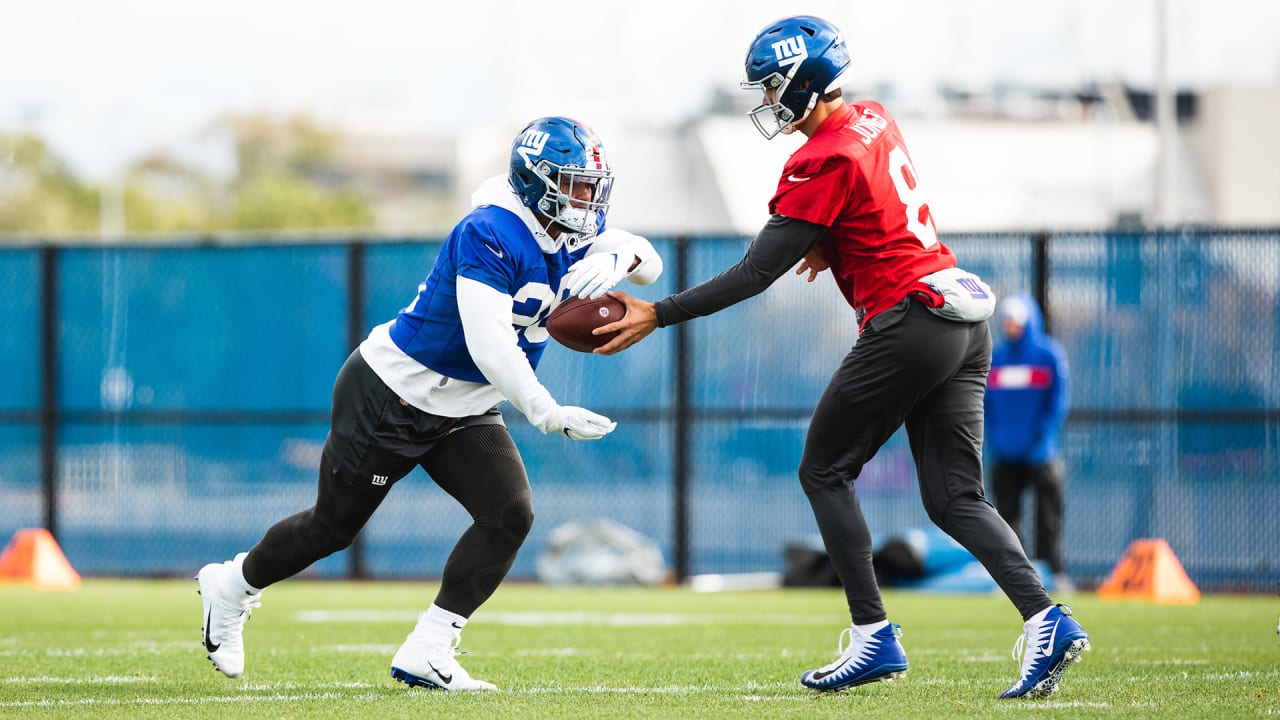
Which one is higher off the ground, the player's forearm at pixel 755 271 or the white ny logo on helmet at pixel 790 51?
the white ny logo on helmet at pixel 790 51

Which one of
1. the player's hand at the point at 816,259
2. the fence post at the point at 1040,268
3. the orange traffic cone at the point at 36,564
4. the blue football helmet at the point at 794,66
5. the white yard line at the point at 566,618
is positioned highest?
the blue football helmet at the point at 794,66

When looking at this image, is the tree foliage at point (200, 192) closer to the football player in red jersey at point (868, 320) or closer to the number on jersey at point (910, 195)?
the football player in red jersey at point (868, 320)

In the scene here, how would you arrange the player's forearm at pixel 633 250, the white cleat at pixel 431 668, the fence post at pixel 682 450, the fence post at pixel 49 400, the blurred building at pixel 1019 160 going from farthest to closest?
1. the blurred building at pixel 1019 160
2. the fence post at pixel 49 400
3. the fence post at pixel 682 450
4. the player's forearm at pixel 633 250
5. the white cleat at pixel 431 668

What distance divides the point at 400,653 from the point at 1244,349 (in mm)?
7925

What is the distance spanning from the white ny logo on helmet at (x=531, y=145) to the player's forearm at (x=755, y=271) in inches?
24.1

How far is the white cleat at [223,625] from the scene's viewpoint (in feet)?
17.1

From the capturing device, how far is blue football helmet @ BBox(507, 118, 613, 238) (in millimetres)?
4836

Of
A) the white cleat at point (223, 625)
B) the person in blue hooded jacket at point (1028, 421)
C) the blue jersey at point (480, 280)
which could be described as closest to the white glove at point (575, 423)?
the blue jersey at point (480, 280)

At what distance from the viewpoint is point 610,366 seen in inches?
460

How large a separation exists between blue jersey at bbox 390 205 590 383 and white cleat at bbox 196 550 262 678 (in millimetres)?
1042

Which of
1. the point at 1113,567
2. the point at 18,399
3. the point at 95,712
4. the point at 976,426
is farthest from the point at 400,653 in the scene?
the point at 18,399

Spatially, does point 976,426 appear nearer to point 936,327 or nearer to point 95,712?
point 936,327

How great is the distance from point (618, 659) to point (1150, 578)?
568 cm

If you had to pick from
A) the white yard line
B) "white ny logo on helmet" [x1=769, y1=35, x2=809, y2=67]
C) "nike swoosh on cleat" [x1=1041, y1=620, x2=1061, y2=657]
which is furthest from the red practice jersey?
the white yard line
